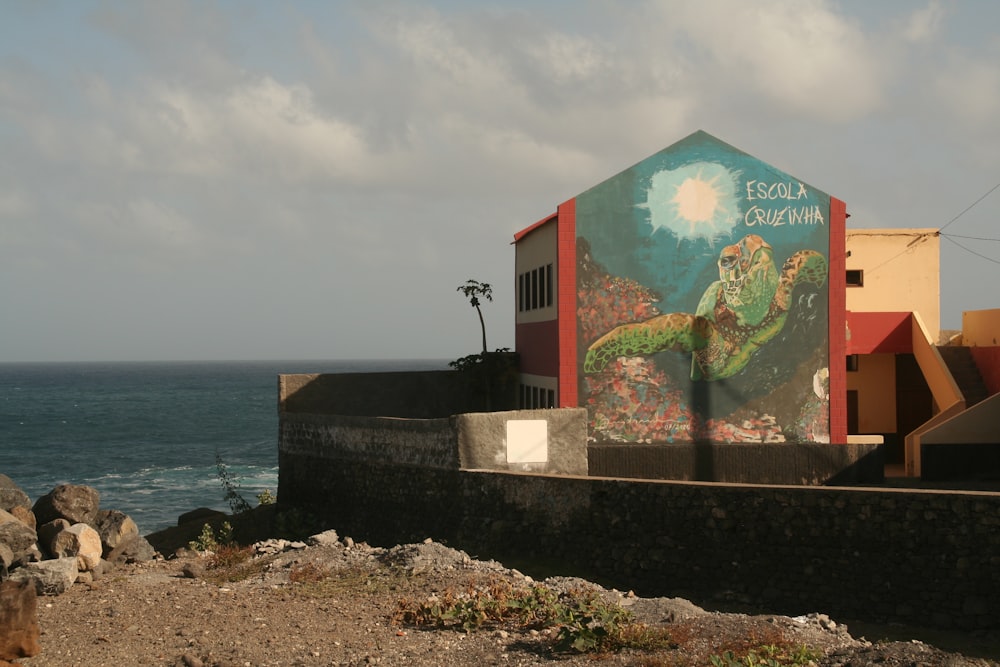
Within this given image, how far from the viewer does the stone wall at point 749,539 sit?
→ 15.5 metres

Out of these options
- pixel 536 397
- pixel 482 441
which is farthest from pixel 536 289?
pixel 482 441

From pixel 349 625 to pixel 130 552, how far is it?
10177 mm

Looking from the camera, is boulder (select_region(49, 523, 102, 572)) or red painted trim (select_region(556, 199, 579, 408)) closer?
boulder (select_region(49, 523, 102, 572))

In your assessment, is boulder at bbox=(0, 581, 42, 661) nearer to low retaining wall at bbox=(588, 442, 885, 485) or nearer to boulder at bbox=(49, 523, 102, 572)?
boulder at bbox=(49, 523, 102, 572)

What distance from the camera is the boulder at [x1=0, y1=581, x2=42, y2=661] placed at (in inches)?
525

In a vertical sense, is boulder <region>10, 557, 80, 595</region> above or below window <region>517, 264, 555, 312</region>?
below

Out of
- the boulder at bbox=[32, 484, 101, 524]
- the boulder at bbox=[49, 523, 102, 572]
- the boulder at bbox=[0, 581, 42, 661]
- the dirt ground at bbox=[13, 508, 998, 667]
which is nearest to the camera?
the dirt ground at bbox=[13, 508, 998, 667]

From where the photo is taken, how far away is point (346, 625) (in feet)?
46.9

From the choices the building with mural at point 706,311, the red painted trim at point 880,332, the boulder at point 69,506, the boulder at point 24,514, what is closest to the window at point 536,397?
the building with mural at point 706,311

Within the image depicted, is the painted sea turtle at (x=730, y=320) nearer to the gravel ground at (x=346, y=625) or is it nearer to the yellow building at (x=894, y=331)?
the yellow building at (x=894, y=331)

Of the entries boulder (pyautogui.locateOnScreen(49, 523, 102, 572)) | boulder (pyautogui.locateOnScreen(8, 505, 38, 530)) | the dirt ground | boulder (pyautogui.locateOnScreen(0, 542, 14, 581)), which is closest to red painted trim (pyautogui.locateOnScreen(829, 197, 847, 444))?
the dirt ground

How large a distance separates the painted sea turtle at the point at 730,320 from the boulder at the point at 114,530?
11290 mm

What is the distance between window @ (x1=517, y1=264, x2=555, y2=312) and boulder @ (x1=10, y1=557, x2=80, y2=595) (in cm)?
Answer: 1349

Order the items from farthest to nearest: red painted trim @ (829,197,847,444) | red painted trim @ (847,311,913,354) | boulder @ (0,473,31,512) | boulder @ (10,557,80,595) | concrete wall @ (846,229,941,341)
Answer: concrete wall @ (846,229,941,341) → red painted trim @ (847,311,913,354) → red painted trim @ (829,197,847,444) → boulder @ (0,473,31,512) → boulder @ (10,557,80,595)
